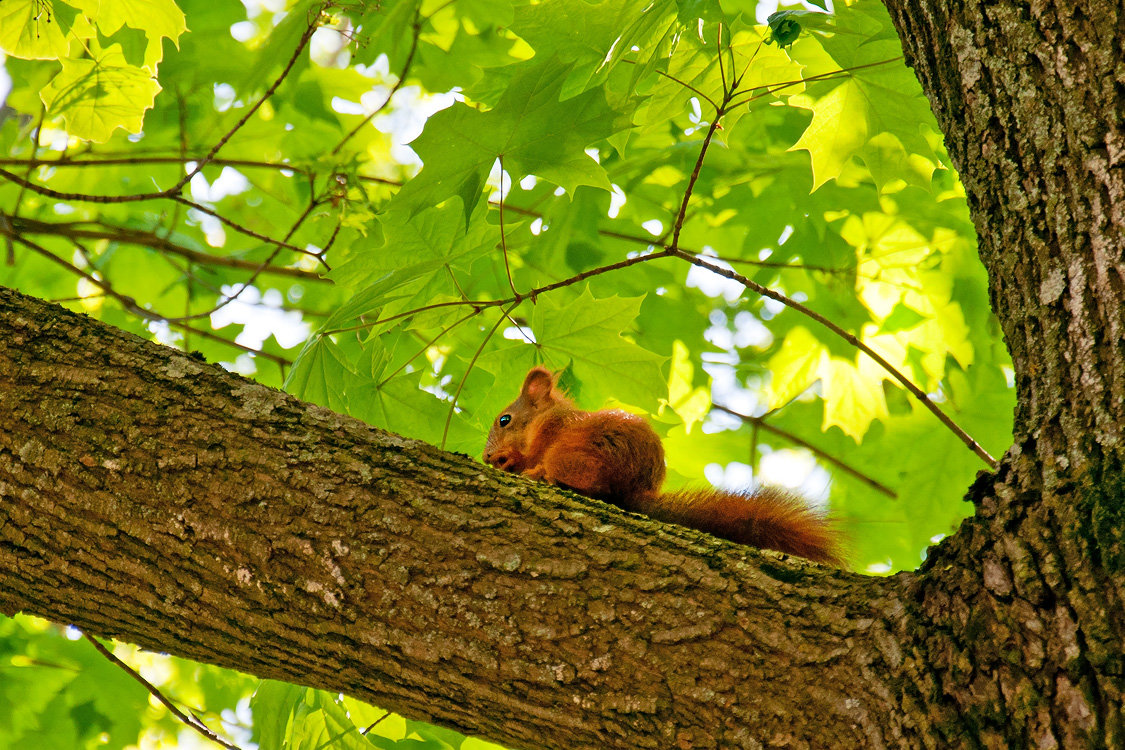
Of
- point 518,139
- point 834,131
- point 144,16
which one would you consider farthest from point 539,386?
point 144,16

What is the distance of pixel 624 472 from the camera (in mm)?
2326

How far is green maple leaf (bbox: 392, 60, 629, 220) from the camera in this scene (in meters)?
2.08

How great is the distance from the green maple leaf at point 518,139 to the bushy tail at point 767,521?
0.72 m

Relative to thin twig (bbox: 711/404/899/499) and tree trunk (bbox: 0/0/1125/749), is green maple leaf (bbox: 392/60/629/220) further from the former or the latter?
thin twig (bbox: 711/404/899/499)

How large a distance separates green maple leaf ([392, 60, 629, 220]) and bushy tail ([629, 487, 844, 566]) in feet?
2.36

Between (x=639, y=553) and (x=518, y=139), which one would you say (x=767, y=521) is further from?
(x=518, y=139)

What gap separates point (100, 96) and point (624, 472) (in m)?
1.99

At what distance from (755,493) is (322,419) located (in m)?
0.93

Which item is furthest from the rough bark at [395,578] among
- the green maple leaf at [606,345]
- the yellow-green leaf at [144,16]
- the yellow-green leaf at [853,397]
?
the yellow-green leaf at [853,397]

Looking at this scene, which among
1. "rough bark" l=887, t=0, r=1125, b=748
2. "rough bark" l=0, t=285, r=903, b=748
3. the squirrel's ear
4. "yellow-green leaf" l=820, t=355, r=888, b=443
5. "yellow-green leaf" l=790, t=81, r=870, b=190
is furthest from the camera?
"yellow-green leaf" l=820, t=355, r=888, b=443

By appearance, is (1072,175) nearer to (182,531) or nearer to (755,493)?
(755,493)

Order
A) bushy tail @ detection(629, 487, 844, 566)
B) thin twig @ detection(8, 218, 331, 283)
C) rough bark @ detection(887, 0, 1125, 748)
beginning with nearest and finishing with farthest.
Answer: rough bark @ detection(887, 0, 1125, 748), bushy tail @ detection(629, 487, 844, 566), thin twig @ detection(8, 218, 331, 283)

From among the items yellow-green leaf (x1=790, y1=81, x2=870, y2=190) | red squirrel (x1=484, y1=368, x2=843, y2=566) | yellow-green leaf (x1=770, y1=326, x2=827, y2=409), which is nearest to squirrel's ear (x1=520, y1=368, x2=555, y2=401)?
red squirrel (x1=484, y1=368, x2=843, y2=566)

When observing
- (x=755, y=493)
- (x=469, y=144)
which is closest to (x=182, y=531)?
(x=469, y=144)
